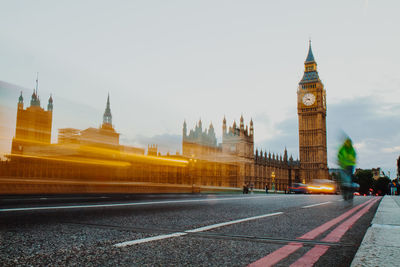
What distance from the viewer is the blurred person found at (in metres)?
10.1

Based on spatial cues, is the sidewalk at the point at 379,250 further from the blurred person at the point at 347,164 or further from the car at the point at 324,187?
the car at the point at 324,187

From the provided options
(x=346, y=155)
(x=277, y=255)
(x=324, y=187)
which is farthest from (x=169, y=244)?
(x=324, y=187)

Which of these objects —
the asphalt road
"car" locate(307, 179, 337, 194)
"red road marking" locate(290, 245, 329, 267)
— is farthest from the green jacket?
"car" locate(307, 179, 337, 194)

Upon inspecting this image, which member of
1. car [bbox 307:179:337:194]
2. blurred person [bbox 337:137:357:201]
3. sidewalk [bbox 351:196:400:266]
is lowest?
car [bbox 307:179:337:194]

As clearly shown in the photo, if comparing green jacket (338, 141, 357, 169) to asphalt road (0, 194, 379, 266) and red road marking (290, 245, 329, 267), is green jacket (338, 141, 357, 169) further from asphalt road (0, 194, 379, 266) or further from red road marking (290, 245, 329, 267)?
red road marking (290, 245, 329, 267)

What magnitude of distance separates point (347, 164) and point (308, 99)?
87.5 metres

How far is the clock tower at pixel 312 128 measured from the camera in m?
88.4

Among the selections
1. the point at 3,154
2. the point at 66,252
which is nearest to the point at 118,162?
the point at 3,154

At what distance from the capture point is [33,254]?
225 cm

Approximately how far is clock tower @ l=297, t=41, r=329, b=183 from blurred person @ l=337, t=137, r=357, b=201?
257 feet

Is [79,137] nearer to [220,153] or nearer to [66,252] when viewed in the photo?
[66,252]

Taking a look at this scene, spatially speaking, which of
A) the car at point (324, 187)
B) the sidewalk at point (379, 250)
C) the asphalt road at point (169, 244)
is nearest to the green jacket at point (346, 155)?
the asphalt road at point (169, 244)

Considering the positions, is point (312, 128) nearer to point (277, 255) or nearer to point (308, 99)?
point (308, 99)

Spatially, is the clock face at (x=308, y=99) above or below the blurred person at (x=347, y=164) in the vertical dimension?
above
